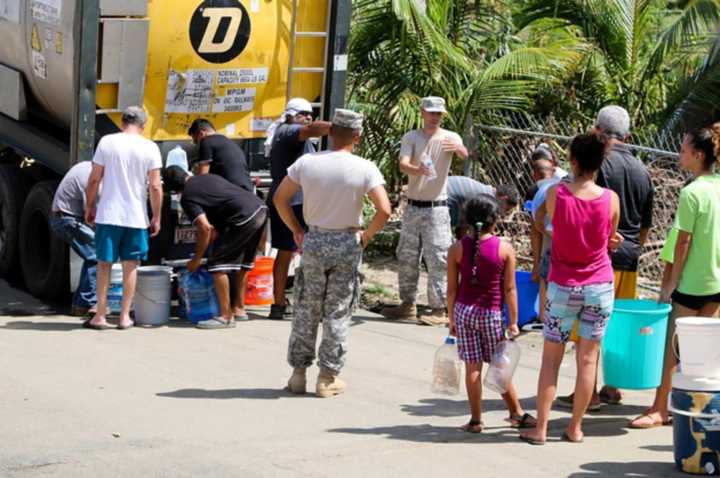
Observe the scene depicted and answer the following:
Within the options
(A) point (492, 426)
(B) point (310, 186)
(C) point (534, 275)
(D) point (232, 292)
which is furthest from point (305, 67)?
(A) point (492, 426)

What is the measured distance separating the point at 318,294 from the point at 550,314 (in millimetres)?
1574

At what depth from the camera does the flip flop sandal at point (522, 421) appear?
729 centimetres

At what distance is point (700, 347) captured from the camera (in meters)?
6.40

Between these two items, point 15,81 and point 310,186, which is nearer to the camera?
point 310,186

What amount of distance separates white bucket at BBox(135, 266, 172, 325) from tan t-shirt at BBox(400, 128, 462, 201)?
7.07ft

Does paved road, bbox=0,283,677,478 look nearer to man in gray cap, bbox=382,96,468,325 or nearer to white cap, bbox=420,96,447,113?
man in gray cap, bbox=382,96,468,325

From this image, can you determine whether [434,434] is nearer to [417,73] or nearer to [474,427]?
[474,427]

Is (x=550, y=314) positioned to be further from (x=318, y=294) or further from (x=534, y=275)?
(x=534, y=275)

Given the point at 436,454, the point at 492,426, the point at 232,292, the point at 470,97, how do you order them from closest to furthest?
the point at 436,454 < the point at 492,426 < the point at 232,292 < the point at 470,97

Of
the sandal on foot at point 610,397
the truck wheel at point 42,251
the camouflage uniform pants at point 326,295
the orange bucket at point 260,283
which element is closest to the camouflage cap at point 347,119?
the camouflage uniform pants at point 326,295

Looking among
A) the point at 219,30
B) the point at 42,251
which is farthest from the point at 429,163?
the point at 42,251

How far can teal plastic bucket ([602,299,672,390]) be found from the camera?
736 centimetres

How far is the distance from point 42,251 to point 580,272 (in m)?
5.87

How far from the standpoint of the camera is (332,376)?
8031 mm
